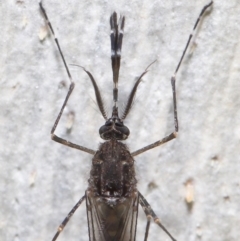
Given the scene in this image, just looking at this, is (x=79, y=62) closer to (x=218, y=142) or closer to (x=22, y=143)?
(x=22, y=143)

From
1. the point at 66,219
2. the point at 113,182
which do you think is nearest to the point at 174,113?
the point at 113,182

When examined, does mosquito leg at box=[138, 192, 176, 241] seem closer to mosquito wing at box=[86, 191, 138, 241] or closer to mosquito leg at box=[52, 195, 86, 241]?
mosquito wing at box=[86, 191, 138, 241]

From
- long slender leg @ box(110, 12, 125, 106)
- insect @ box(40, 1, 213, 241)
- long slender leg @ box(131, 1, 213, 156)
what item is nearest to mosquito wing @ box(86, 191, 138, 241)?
insect @ box(40, 1, 213, 241)

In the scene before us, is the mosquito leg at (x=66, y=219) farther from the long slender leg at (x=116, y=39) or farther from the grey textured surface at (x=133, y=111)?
the long slender leg at (x=116, y=39)

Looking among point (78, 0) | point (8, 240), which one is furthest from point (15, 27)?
point (8, 240)

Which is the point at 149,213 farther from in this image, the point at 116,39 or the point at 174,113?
the point at 116,39

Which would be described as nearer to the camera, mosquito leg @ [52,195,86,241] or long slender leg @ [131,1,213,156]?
long slender leg @ [131,1,213,156]
